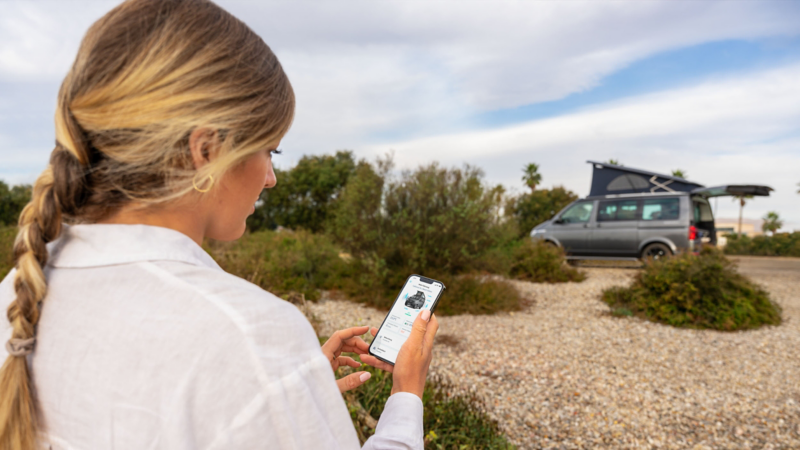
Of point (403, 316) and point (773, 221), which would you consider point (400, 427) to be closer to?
point (403, 316)

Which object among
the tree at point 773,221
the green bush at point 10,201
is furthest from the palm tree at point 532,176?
the green bush at point 10,201

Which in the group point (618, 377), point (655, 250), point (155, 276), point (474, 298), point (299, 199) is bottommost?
point (618, 377)

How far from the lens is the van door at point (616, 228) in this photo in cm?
1079

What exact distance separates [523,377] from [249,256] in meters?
4.94

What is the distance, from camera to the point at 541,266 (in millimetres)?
9648

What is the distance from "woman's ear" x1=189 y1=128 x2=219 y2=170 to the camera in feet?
2.46

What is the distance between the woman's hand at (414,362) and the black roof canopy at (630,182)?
11605mm

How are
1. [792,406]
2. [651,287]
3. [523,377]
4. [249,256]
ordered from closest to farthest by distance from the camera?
[792,406], [523,377], [651,287], [249,256]

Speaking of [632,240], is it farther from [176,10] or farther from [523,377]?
[176,10]

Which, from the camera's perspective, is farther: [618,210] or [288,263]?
[618,210]

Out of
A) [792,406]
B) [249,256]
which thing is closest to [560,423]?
[792,406]

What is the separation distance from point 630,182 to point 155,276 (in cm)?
1299

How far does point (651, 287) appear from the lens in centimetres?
686

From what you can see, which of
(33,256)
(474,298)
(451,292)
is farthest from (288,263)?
(33,256)
